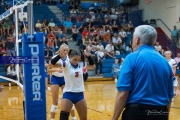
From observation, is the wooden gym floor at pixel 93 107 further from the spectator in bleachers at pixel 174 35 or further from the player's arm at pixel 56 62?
the spectator in bleachers at pixel 174 35

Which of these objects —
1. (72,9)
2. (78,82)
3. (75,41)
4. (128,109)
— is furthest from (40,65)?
(72,9)

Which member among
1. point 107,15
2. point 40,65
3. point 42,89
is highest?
point 107,15

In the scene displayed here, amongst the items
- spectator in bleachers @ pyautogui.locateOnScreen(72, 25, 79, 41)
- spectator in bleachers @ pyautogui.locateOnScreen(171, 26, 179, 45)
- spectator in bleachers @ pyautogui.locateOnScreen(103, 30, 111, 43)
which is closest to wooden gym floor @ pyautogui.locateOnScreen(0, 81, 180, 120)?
spectator in bleachers @ pyautogui.locateOnScreen(103, 30, 111, 43)

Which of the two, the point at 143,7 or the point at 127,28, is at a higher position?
the point at 143,7

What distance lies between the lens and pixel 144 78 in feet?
9.04

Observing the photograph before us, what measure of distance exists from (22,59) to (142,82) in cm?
270

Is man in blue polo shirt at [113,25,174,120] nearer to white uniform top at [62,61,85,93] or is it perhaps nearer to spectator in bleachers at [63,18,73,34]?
white uniform top at [62,61,85,93]

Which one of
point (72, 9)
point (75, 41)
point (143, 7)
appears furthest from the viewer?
point (143, 7)

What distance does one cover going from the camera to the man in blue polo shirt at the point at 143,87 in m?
2.74

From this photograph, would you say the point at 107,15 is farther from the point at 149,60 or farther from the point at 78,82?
the point at 149,60

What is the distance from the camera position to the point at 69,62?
5.41 metres

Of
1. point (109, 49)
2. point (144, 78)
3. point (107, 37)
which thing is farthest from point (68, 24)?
point (144, 78)

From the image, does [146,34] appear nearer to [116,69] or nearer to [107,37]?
[116,69]

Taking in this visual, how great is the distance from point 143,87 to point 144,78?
0.29 feet
